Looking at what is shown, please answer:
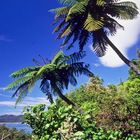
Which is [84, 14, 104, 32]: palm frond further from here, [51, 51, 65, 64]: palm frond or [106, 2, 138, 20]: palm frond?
[51, 51, 65, 64]: palm frond

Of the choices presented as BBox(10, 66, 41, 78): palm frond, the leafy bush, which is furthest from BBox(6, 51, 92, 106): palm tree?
the leafy bush

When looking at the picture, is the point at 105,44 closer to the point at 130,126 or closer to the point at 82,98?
the point at 130,126

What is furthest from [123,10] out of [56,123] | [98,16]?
[56,123]

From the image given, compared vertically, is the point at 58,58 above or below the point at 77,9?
below

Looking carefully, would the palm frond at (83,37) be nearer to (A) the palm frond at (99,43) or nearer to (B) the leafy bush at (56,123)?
(A) the palm frond at (99,43)

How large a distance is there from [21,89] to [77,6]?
23.1ft

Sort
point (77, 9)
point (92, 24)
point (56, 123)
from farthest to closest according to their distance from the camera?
point (77, 9)
point (92, 24)
point (56, 123)

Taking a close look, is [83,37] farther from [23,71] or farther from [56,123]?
[56,123]

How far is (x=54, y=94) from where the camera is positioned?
2981 cm

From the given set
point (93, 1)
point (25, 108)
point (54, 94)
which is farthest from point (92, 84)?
point (25, 108)

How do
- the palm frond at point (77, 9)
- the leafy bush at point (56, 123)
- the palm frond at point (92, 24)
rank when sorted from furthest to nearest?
the palm frond at point (77, 9), the palm frond at point (92, 24), the leafy bush at point (56, 123)

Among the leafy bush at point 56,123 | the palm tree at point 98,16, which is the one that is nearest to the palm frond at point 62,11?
the palm tree at point 98,16

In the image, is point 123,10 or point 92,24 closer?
point 92,24

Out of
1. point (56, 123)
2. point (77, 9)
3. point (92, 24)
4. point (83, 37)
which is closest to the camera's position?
point (56, 123)
